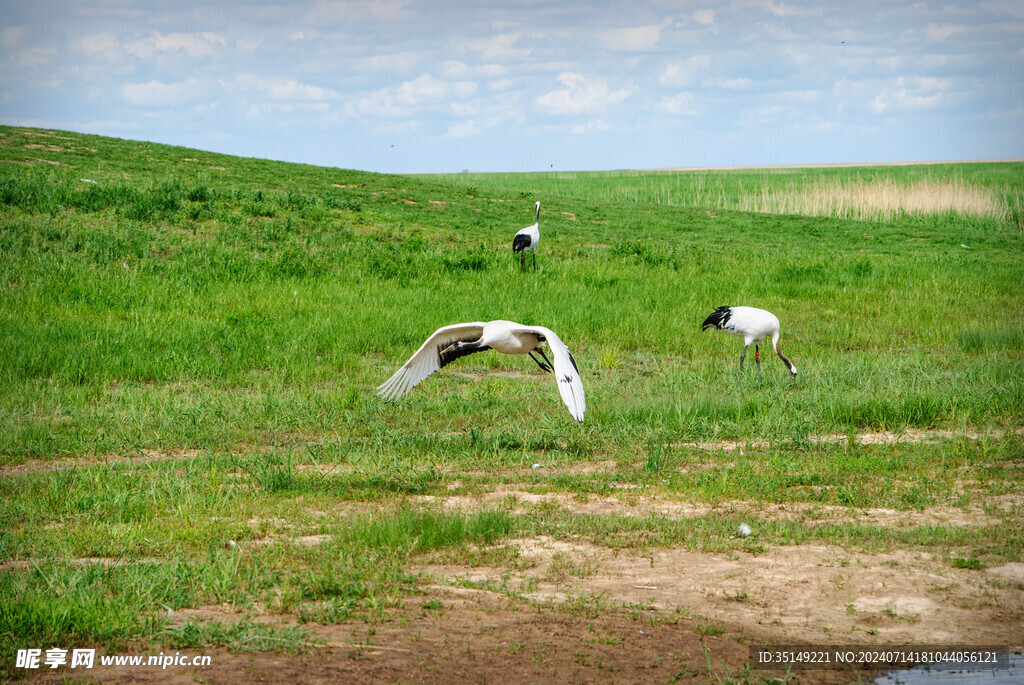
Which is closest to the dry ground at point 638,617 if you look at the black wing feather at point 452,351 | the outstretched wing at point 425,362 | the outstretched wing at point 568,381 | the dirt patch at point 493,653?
the dirt patch at point 493,653

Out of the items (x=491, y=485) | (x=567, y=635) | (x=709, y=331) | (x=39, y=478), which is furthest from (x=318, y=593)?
(x=709, y=331)

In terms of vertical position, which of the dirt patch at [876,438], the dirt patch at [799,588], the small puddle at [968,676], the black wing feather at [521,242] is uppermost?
the black wing feather at [521,242]

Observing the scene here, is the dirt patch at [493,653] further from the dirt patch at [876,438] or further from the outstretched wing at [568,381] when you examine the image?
the dirt patch at [876,438]

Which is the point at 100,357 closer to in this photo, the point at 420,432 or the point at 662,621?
the point at 420,432

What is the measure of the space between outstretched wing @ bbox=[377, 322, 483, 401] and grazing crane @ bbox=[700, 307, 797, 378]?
4357 mm

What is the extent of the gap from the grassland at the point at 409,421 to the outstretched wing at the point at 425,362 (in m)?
0.50

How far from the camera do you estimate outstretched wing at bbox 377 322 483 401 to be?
8.67m

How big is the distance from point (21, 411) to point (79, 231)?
8352 mm

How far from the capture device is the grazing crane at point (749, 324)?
11.8 metres

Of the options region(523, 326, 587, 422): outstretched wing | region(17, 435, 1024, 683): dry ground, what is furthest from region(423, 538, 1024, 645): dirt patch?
region(523, 326, 587, 422): outstretched wing

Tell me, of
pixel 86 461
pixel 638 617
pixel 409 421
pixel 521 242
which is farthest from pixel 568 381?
pixel 521 242

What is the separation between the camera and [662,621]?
498cm

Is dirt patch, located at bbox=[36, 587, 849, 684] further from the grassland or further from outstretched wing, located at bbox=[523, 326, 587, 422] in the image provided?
outstretched wing, located at bbox=[523, 326, 587, 422]

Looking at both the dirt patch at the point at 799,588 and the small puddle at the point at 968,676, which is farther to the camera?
the dirt patch at the point at 799,588
